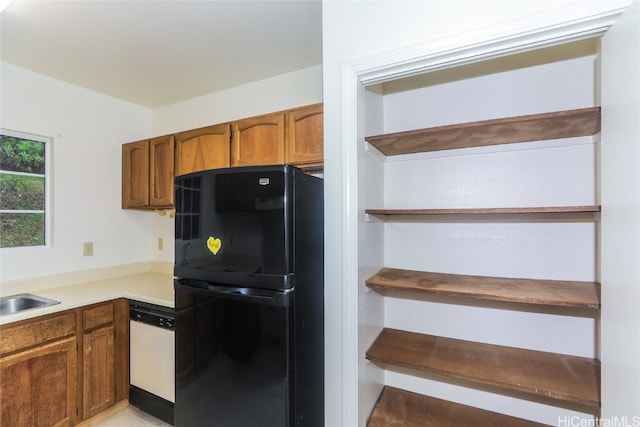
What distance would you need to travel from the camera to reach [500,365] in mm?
1268

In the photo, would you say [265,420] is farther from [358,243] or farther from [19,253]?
[19,253]

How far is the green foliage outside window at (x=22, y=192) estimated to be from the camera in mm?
2094

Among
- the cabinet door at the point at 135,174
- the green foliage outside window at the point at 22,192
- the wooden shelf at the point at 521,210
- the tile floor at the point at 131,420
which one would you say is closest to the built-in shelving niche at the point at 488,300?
the wooden shelf at the point at 521,210

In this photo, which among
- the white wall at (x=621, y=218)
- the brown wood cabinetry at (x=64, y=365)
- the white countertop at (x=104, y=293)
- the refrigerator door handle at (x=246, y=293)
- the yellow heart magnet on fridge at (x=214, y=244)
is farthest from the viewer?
the white countertop at (x=104, y=293)

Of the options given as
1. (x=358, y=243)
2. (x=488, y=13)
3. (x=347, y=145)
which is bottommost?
(x=358, y=243)

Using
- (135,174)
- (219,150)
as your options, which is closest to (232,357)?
(219,150)

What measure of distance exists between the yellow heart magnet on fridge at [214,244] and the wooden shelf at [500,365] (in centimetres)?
85

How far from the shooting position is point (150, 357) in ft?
6.59

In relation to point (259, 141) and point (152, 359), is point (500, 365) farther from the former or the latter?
point (152, 359)

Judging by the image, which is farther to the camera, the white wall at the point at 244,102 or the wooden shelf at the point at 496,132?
the white wall at the point at 244,102

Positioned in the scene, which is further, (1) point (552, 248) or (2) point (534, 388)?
(1) point (552, 248)

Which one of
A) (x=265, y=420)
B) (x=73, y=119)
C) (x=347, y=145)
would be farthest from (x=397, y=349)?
(x=73, y=119)

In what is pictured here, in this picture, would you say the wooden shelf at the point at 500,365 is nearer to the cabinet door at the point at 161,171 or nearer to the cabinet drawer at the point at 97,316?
the cabinet drawer at the point at 97,316

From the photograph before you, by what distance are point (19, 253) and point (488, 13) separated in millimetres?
3139
